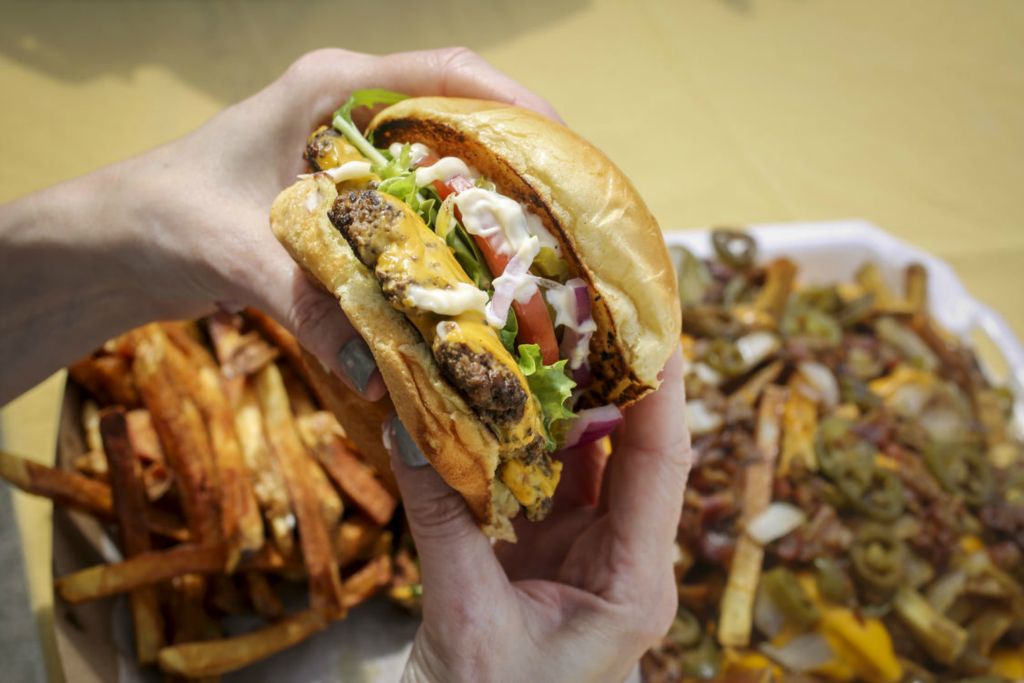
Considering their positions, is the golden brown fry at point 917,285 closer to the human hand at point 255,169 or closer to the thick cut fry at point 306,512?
the human hand at point 255,169

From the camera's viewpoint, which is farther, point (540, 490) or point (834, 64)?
point (834, 64)

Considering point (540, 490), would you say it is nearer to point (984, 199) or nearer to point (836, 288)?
point (836, 288)

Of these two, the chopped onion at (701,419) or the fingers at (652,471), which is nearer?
the fingers at (652,471)

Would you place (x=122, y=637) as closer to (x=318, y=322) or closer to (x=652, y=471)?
(x=318, y=322)

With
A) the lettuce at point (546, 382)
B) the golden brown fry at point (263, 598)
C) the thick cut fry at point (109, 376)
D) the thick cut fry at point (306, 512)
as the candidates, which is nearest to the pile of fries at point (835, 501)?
the thick cut fry at point (306, 512)

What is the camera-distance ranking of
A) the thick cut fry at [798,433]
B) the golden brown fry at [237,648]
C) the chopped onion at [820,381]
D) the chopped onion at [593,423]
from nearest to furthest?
the chopped onion at [593,423]
the golden brown fry at [237,648]
the thick cut fry at [798,433]
the chopped onion at [820,381]

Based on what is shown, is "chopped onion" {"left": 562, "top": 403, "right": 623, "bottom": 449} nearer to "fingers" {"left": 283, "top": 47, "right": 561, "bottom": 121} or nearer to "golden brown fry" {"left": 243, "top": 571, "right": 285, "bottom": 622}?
"fingers" {"left": 283, "top": 47, "right": 561, "bottom": 121}

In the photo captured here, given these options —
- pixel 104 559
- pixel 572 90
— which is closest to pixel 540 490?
pixel 104 559
